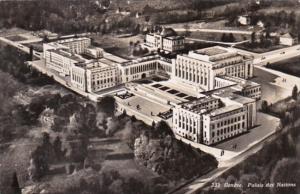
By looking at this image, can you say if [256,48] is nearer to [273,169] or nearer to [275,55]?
[275,55]

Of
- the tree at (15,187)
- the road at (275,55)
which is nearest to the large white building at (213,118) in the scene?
the road at (275,55)

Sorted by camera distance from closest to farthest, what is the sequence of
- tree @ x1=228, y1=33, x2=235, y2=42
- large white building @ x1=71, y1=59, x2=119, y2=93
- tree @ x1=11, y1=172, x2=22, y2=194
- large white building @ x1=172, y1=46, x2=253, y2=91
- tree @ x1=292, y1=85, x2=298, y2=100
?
tree @ x1=11, y1=172, x2=22, y2=194, tree @ x1=292, y1=85, x2=298, y2=100, large white building @ x1=71, y1=59, x2=119, y2=93, large white building @ x1=172, y1=46, x2=253, y2=91, tree @ x1=228, y1=33, x2=235, y2=42

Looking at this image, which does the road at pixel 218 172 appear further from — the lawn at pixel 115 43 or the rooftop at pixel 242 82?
the lawn at pixel 115 43

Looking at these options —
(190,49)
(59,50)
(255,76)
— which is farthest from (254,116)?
(59,50)

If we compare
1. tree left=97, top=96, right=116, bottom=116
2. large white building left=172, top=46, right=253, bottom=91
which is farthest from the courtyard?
tree left=97, top=96, right=116, bottom=116

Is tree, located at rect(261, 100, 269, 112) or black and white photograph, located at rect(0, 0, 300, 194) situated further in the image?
tree, located at rect(261, 100, 269, 112)

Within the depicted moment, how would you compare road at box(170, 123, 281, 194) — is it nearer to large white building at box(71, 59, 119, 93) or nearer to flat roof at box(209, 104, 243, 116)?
flat roof at box(209, 104, 243, 116)

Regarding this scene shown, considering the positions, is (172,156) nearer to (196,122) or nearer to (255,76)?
(196,122)
